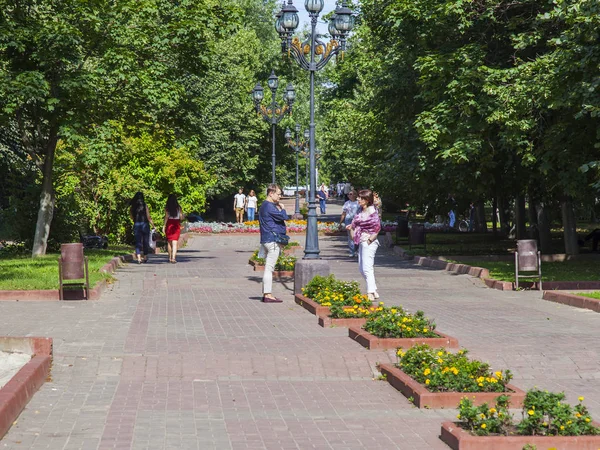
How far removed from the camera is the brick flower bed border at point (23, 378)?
7.42 meters

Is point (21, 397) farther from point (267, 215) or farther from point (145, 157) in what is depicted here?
point (145, 157)

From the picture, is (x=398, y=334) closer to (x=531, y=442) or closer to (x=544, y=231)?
(x=531, y=442)

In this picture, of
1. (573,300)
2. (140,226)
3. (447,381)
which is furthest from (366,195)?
(140,226)

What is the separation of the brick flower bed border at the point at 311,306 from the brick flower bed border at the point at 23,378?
4642mm

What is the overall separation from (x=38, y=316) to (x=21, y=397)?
20.3ft

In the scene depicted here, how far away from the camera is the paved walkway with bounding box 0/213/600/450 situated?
739 cm

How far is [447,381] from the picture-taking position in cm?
844

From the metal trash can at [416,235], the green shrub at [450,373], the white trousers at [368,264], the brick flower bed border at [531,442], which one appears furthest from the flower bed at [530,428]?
the metal trash can at [416,235]

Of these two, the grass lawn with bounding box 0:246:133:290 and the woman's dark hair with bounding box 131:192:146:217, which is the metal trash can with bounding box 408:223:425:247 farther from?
the grass lawn with bounding box 0:246:133:290

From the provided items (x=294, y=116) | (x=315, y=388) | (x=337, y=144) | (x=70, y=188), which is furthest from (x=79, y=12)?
(x=294, y=116)

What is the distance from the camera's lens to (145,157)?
1312 inches

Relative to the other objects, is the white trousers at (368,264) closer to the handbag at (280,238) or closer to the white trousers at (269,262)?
the handbag at (280,238)

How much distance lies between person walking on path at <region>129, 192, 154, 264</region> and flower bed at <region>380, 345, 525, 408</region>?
17675 millimetres

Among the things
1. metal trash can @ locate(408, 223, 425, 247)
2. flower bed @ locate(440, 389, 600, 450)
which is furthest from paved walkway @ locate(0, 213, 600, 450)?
metal trash can @ locate(408, 223, 425, 247)
